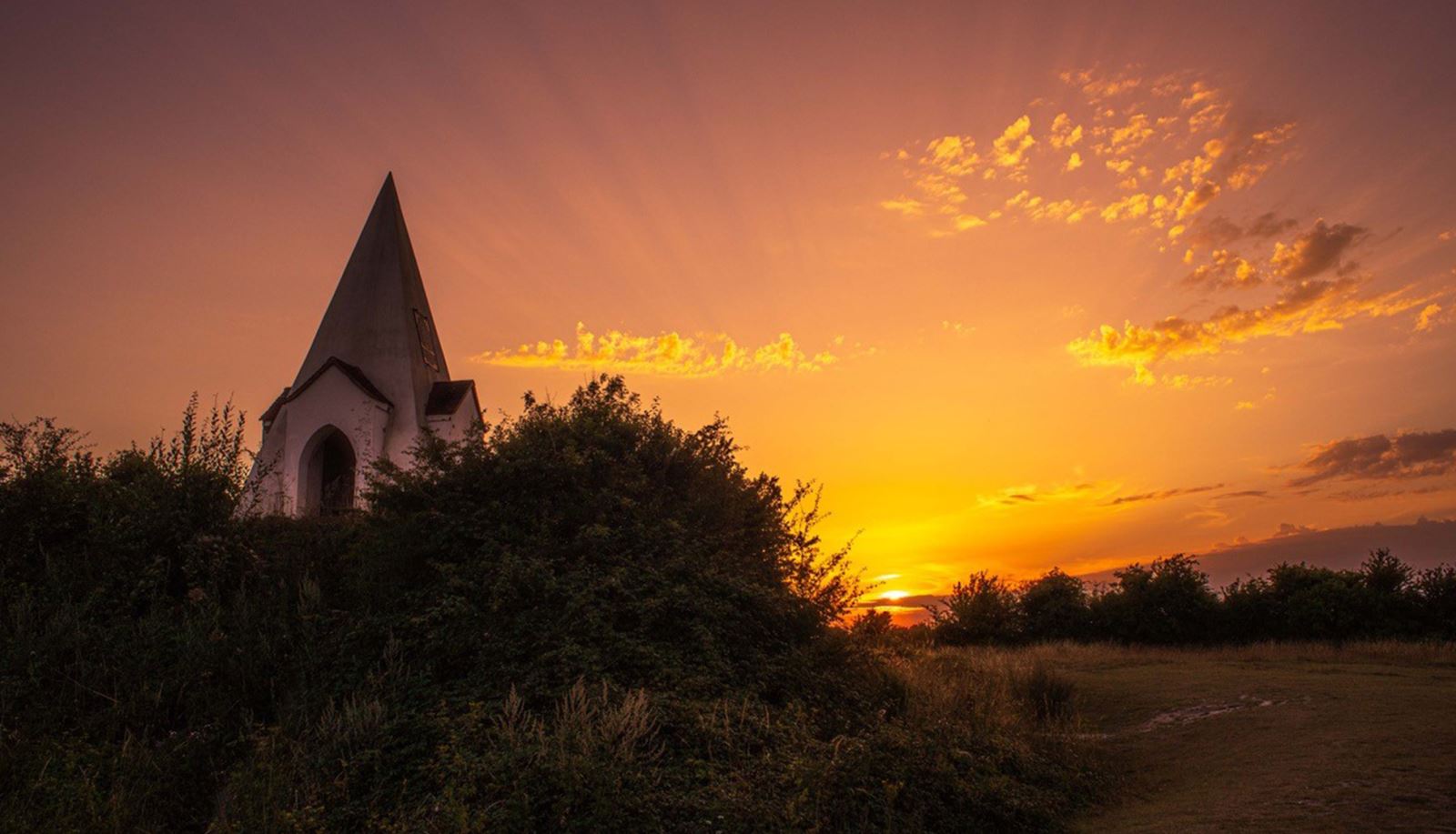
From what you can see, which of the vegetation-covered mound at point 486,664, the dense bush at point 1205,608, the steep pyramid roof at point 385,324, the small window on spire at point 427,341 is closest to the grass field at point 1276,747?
the vegetation-covered mound at point 486,664

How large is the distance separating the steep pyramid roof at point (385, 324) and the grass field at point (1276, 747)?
20.9m

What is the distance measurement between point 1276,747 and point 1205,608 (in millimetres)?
21011

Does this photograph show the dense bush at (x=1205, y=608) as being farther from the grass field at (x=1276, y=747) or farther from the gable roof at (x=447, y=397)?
the gable roof at (x=447, y=397)

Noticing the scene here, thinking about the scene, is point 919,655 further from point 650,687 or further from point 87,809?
point 87,809

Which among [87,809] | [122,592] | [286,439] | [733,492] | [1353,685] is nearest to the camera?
[87,809]

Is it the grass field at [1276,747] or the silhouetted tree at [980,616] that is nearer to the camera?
the grass field at [1276,747]

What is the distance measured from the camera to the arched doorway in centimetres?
2450

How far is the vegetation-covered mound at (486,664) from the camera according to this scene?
24.3 ft

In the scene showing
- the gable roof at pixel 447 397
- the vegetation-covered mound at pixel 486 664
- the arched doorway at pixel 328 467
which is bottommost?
the vegetation-covered mound at pixel 486 664

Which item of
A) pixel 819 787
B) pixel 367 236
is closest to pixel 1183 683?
pixel 819 787

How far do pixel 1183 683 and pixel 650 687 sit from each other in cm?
1101

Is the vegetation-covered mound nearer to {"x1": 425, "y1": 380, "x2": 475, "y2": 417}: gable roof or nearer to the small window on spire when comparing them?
{"x1": 425, "y1": 380, "x2": 475, "y2": 417}: gable roof

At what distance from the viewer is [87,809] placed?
754 cm

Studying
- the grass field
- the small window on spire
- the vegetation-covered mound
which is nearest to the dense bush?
the grass field
